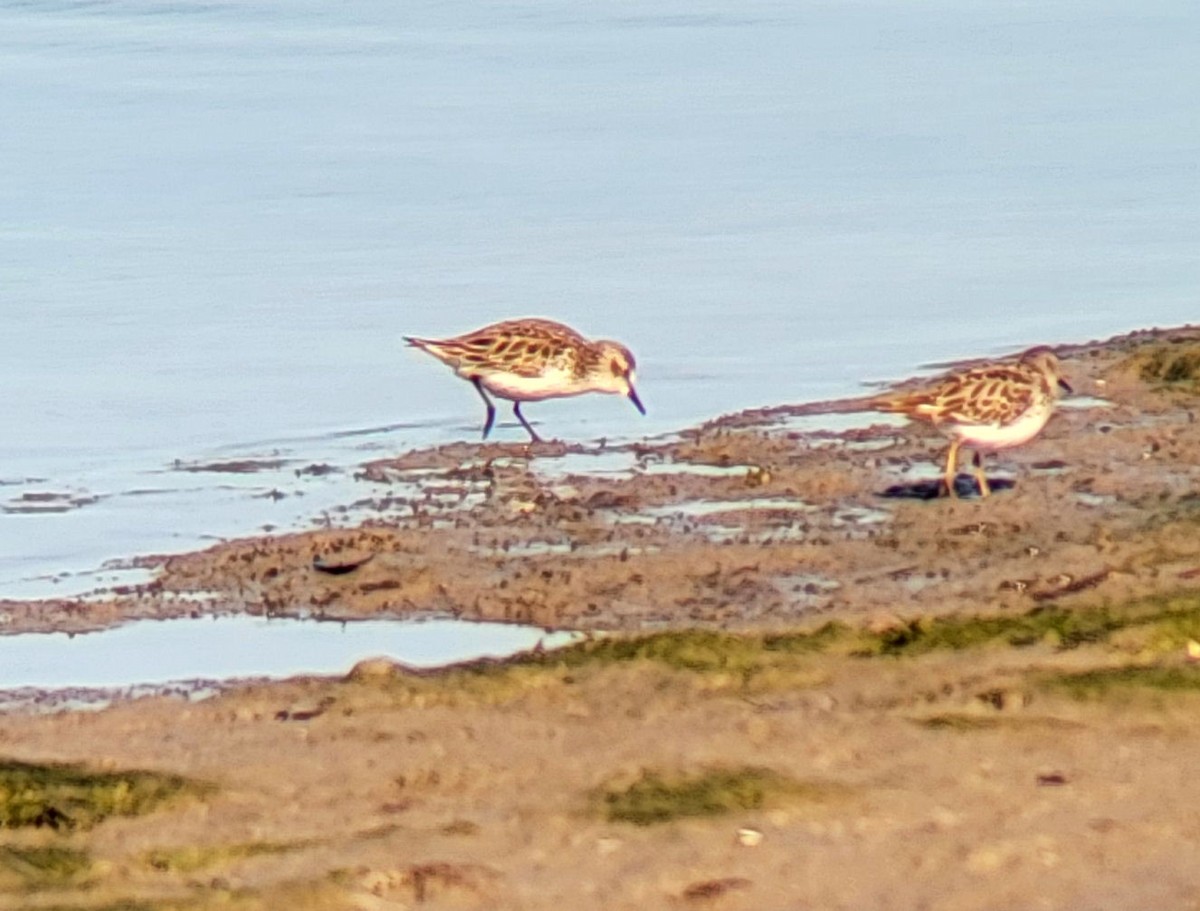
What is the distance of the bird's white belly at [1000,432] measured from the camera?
35.7ft

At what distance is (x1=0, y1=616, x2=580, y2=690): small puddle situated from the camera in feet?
28.5

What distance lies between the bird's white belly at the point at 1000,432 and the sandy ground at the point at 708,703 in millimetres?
189

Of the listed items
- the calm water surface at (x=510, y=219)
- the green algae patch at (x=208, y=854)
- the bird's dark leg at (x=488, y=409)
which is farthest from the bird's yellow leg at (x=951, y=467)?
the green algae patch at (x=208, y=854)

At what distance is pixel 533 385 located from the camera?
1280 cm

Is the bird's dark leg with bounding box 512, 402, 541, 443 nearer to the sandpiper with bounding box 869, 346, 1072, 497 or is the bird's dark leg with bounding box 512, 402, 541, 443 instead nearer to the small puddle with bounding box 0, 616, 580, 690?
the sandpiper with bounding box 869, 346, 1072, 497

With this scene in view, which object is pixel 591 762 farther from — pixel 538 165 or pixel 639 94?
pixel 639 94

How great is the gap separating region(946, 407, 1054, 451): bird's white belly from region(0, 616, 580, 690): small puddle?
2.45 meters

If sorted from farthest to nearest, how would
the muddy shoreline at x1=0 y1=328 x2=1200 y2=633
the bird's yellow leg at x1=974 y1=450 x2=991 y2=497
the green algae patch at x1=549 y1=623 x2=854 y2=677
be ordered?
the bird's yellow leg at x1=974 y1=450 x2=991 y2=497 → the muddy shoreline at x1=0 y1=328 x2=1200 y2=633 → the green algae patch at x1=549 y1=623 x2=854 y2=677

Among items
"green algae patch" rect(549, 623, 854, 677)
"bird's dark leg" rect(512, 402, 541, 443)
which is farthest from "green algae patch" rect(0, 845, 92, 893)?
"bird's dark leg" rect(512, 402, 541, 443)

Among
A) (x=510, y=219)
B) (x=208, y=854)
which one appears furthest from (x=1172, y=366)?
(x=208, y=854)

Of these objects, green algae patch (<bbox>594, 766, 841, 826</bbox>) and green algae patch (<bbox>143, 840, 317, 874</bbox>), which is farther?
green algae patch (<bbox>594, 766, 841, 826</bbox>)

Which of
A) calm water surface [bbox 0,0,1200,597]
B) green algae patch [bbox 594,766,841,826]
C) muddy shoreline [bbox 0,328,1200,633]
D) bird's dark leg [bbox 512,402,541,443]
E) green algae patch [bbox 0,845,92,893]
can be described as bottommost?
green algae patch [bbox 0,845,92,893]

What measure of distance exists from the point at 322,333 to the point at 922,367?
3250mm

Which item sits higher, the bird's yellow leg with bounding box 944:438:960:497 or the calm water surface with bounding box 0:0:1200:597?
the calm water surface with bounding box 0:0:1200:597
